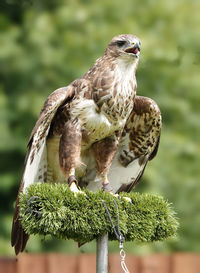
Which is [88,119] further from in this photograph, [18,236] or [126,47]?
[18,236]

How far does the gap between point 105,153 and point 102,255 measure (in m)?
0.89

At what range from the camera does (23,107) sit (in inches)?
268

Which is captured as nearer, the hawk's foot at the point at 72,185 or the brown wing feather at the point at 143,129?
the hawk's foot at the point at 72,185

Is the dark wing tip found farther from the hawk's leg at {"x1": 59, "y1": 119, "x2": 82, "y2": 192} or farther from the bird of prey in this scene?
the hawk's leg at {"x1": 59, "y1": 119, "x2": 82, "y2": 192}

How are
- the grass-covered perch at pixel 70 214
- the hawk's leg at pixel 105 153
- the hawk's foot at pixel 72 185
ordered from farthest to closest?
the hawk's leg at pixel 105 153 < the hawk's foot at pixel 72 185 < the grass-covered perch at pixel 70 214

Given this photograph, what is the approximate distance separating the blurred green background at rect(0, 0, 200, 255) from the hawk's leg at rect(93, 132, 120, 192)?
2854 mm

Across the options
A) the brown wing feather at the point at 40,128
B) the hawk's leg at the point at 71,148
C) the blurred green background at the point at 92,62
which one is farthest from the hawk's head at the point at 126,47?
the blurred green background at the point at 92,62

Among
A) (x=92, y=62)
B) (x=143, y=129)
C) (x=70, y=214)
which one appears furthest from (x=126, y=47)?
(x=92, y=62)

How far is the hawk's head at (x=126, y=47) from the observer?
3.44 metres

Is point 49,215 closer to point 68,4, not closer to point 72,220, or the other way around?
point 72,220

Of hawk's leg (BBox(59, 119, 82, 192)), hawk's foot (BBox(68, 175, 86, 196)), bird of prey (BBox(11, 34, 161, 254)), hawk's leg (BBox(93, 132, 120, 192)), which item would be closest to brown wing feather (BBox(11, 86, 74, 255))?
bird of prey (BBox(11, 34, 161, 254))

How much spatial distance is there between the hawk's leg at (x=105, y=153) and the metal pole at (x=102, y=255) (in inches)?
25.9

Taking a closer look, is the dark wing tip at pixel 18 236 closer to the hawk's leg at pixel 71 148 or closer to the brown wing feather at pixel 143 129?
the hawk's leg at pixel 71 148

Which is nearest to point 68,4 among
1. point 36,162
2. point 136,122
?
point 136,122
